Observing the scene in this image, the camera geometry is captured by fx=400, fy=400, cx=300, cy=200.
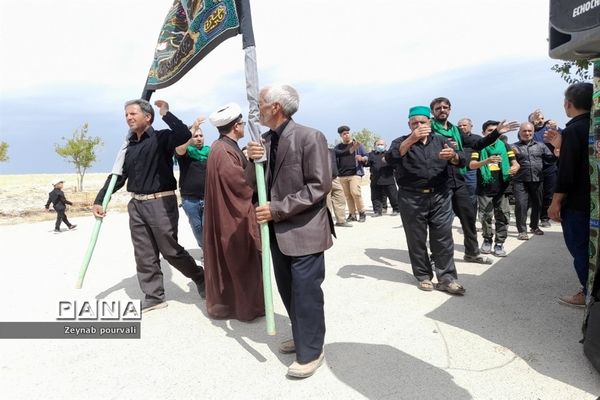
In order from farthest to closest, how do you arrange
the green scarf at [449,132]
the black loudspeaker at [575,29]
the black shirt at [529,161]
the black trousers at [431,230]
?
the black shirt at [529,161] < the green scarf at [449,132] < the black trousers at [431,230] < the black loudspeaker at [575,29]

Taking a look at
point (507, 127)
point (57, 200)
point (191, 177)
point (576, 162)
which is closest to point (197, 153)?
point (191, 177)

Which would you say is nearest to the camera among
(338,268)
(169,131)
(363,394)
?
(363,394)

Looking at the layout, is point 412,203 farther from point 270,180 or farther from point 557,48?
point 557,48

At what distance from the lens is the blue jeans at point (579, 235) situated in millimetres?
3322

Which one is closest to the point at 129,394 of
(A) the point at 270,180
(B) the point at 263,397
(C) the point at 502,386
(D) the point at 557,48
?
(B) the point at 263,397

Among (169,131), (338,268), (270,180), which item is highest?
(169,131)

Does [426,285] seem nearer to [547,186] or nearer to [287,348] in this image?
[287,348]

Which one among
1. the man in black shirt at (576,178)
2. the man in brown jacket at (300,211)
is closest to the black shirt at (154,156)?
the man in brown jacket at (300,211)

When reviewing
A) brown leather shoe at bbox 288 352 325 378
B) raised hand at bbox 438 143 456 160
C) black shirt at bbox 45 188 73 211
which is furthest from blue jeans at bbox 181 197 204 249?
black shirt at bbox 45 188 73 211

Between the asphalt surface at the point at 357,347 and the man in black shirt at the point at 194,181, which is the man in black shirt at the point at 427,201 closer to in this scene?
the asphalt surface at the point at 357,347

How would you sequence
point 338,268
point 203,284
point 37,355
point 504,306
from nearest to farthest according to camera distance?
point 37,355, point 504,306, point 203,284, point 338,268

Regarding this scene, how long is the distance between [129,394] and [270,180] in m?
1.70

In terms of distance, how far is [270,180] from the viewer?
2916 mm

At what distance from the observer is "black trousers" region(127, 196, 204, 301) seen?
4.09m
